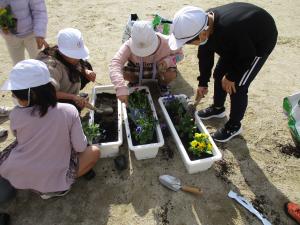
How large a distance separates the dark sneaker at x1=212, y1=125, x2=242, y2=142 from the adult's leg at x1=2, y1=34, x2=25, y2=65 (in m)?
2.43

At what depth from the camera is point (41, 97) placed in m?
1.97

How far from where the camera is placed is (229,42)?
7.48 feet

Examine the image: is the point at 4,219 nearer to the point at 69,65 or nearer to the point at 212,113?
the point at 69,65

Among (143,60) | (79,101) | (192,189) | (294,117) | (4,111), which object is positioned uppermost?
(143,60)

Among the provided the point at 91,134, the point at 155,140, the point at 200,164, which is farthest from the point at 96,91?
the point at 200,164

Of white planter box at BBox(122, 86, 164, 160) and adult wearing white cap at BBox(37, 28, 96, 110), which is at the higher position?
adult wearing white cap at BBox(37, 28, 96, 110)

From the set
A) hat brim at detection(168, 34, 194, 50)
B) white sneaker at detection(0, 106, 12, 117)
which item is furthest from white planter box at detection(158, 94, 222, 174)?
white sneaker at detection(0, 106, 12, 117)

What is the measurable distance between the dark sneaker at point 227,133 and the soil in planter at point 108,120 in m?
1.12

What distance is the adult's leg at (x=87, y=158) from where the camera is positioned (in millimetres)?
2455

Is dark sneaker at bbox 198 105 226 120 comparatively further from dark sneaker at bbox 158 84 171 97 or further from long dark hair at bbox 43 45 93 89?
long dark hair at bbox 43 45 93 89

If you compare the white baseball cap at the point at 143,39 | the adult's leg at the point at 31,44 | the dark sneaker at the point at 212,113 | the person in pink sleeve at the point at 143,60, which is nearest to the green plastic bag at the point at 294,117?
the dark sneaker at the point at 212,113

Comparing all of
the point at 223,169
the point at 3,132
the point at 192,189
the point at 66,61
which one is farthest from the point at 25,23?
the point at 223,169

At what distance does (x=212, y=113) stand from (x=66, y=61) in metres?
1.75

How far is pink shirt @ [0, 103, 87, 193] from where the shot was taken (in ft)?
6.77
